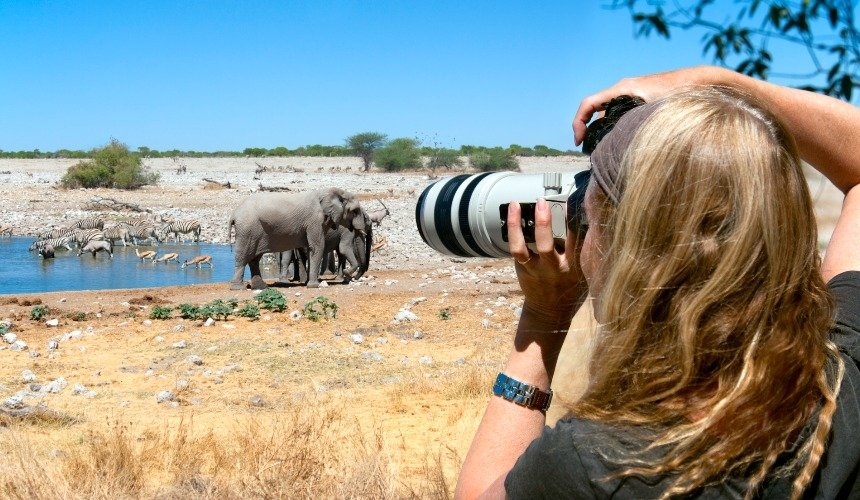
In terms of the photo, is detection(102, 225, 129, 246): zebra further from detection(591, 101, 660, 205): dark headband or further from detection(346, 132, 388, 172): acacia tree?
detection(346, 132, 388, 172): acacia tree

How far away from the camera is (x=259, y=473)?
3.86 metres

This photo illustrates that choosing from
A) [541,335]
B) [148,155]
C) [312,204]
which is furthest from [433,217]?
[148,155]

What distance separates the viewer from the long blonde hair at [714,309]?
3.97ft

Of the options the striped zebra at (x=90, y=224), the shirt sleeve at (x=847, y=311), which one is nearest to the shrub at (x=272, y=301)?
the shirt sleeve at (x=847, y=311)

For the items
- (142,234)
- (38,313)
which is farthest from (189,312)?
(142,234)

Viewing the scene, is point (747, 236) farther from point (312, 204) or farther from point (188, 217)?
point (188, 217)

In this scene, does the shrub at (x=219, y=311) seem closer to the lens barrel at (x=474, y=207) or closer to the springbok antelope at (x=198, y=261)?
the lens barrel at (x=474, y=207)

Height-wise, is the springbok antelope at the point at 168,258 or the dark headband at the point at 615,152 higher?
the dark headband at the point at 615,152

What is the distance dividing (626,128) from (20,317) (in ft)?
34.8

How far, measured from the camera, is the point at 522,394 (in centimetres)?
163

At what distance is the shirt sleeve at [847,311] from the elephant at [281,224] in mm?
14143

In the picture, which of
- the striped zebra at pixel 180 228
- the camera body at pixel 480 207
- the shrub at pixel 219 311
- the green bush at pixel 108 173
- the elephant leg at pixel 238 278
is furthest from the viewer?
the green bush at pixel 108 173

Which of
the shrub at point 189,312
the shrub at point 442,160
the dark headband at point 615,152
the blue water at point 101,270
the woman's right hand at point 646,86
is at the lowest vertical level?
the blue water at point 101,270

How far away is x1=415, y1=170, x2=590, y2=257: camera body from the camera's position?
1.98 metres
